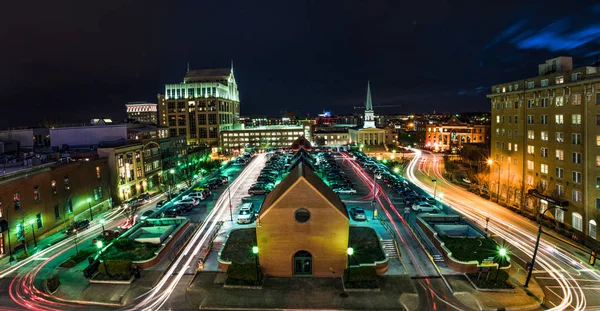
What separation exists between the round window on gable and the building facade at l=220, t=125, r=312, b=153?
120m

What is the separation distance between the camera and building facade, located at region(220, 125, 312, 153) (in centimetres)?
14750

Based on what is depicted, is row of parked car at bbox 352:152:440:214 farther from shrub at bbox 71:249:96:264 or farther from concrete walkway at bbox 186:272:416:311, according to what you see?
shrub at bbox 71:249:96:264

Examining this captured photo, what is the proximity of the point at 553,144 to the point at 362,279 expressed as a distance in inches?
1410

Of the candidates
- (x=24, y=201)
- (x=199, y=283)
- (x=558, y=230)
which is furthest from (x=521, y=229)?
(x=24, y=201)

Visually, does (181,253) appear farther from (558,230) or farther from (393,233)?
(558,230)

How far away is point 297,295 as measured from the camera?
83.3 ft

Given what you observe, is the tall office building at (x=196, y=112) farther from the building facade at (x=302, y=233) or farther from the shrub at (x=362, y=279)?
the shrub at (x=362, y=279)


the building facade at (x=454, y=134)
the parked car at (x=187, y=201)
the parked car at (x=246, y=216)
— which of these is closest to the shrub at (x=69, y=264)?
the parked car at (x=246, y=216)

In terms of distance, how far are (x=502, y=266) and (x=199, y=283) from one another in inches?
941

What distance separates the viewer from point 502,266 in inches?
1150

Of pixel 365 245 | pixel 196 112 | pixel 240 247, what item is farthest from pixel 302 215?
pixel 196 112

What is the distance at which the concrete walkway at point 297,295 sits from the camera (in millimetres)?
24062

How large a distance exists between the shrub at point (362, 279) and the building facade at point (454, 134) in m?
124

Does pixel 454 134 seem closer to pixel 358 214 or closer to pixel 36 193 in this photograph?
pixel 358 214
